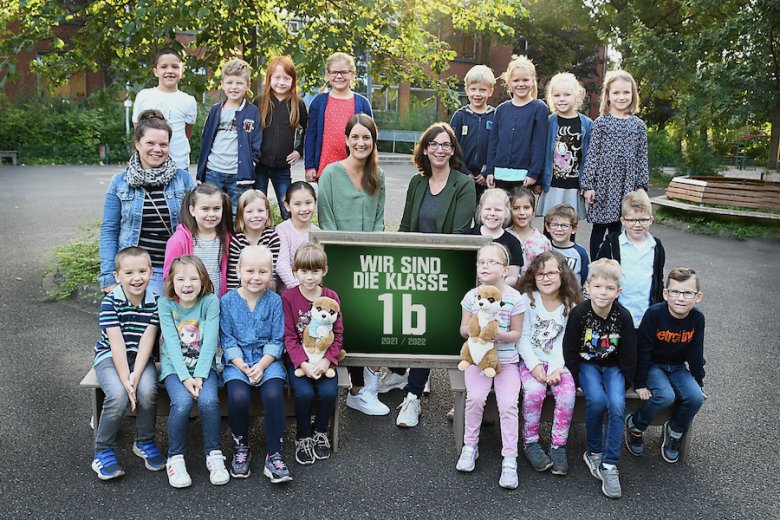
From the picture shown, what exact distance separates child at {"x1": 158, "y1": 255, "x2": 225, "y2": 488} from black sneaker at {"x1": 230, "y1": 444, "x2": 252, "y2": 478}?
61 millimetres

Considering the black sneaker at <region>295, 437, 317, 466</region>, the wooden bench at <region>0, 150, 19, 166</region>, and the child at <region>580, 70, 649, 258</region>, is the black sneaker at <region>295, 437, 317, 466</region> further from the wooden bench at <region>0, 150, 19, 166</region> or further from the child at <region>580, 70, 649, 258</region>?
the wooden bench at <region>0, 150, 19, 166</region>

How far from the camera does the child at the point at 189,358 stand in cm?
406

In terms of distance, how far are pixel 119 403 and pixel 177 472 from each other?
510 mm

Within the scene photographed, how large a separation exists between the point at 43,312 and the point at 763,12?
1637 centimetres

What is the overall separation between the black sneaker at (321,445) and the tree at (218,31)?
4.94 m

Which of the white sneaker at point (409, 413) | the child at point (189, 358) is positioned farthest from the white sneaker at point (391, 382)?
the child at point (189, 358)

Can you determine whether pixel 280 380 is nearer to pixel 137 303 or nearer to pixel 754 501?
pixel 137 303

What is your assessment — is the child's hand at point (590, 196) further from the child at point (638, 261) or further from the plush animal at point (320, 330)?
the plush animal at point (320, 330)

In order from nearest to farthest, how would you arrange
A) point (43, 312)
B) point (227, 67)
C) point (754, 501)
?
point (754, 501) → point (227, 67) → point (43, 312)

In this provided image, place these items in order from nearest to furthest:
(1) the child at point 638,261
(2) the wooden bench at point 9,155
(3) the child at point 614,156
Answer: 1. (1) the child at point 638,261
2. (3) the child at point 614,156
3. (2) the wooden bench at point 9,155

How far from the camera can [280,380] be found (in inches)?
167

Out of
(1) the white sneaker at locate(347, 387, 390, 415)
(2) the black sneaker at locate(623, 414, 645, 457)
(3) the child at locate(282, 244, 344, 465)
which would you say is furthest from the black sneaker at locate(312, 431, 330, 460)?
(2) the black sneaker at locate(623, 414, 645, 457)

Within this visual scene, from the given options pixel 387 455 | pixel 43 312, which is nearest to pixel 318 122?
pixel 387 455

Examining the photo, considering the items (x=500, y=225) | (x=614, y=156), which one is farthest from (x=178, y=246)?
(x=614, y=156)
